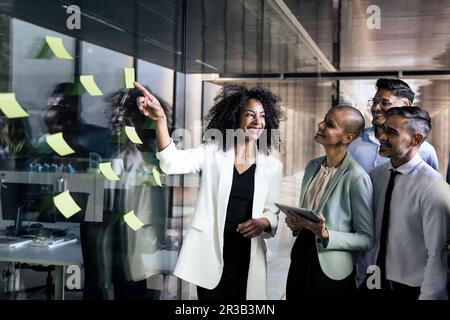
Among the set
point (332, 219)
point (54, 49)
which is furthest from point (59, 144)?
point (332, 219)

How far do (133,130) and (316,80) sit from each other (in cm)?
87

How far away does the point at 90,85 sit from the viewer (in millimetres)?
2441

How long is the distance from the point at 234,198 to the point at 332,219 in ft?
1.20

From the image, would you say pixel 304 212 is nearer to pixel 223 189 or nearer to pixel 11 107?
pixel 223 189

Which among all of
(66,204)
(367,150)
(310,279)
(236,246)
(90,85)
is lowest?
(310,279)

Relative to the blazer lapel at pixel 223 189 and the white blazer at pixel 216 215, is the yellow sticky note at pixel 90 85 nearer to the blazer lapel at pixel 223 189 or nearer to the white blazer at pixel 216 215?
the white blazer at pixel 216 215

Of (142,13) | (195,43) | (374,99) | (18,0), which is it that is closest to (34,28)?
(18,0)

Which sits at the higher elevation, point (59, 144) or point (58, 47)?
point (58, 47)

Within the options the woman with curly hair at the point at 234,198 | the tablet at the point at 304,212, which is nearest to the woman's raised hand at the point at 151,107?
the woman with curly hair at the point at 234,198

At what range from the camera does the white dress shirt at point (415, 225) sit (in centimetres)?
168

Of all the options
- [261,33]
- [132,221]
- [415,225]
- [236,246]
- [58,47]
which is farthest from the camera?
[132,221]

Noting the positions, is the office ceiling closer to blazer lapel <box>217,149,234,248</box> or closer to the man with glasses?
the man with glasses

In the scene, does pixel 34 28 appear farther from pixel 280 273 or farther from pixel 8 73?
pixel 280 273

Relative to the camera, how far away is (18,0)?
2229mm
